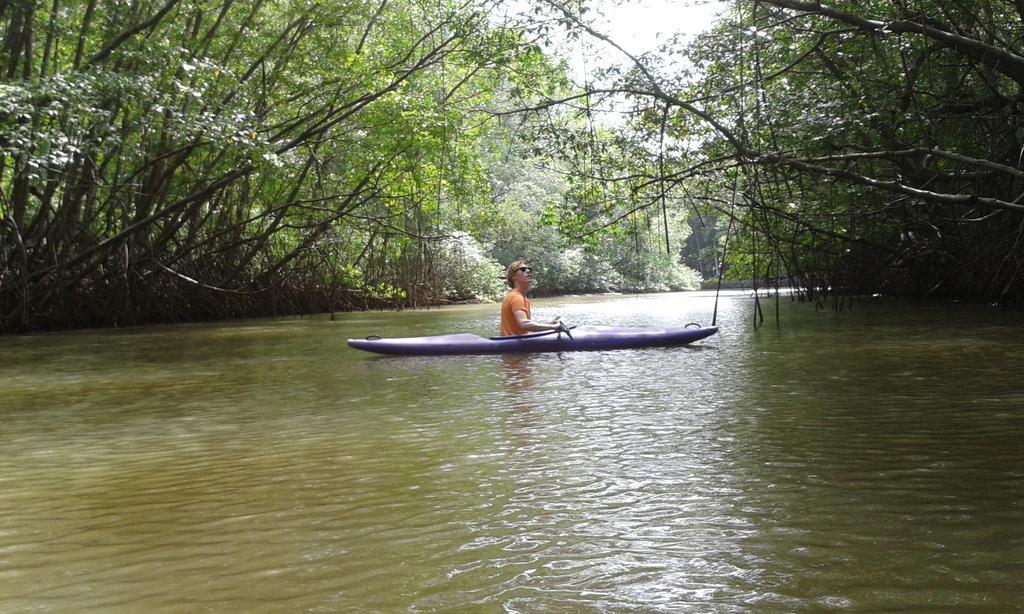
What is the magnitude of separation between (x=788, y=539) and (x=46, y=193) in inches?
465

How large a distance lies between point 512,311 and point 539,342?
0.38 m

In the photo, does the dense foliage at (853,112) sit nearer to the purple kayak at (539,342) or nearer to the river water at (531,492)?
the purple kayak at (539,342)

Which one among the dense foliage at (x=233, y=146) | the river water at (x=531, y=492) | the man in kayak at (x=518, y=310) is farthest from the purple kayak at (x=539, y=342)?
the dense foliage at (x=233, y=146)

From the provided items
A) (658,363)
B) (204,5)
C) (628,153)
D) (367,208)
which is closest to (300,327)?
(367,208)

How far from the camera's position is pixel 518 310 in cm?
795

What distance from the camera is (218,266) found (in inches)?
570

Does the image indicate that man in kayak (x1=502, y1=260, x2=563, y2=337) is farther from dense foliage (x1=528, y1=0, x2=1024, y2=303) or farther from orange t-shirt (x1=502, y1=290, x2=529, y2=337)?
dense foliage (x1=528, y1=0, x2=1024, y2=303)

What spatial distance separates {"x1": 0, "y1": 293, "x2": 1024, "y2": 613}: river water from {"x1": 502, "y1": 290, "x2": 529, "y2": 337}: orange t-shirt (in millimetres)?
1784

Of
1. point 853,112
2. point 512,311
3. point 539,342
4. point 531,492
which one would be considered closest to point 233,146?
point 512,311

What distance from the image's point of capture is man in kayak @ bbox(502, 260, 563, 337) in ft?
25.1

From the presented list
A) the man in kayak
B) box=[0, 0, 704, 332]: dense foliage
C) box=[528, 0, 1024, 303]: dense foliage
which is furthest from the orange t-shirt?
box=[0, 0, 704, 332]: dense foliage

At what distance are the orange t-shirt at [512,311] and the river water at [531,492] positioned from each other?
5.85 ft

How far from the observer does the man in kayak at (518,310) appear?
765 centimetres

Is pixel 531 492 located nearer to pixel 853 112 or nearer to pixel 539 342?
pixel 539 342
